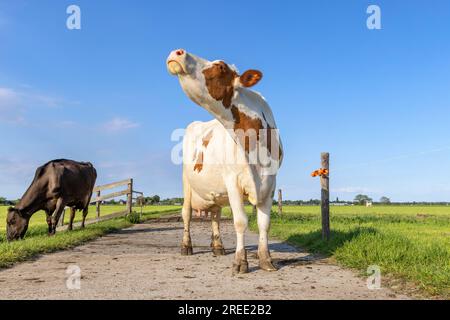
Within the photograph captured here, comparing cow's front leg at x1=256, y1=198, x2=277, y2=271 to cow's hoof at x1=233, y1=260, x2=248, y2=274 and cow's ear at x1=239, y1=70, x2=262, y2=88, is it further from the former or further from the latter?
cow's ear at x1=239, y1=70, x2=262, y2=88

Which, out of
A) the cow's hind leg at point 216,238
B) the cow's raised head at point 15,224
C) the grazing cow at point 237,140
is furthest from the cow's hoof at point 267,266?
the cow's raised head at point 15,224

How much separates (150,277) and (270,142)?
2.53 meters

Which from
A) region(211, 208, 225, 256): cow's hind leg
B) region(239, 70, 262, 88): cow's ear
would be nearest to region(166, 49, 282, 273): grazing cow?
region(239, 70, 262, 88): cow's ear

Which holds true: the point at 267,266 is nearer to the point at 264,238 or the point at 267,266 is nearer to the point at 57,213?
the point at 264,238

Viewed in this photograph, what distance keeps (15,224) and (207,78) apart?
9176 mm

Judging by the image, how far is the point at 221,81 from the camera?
5.52 m

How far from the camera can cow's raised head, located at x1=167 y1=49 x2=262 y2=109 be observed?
204 inches

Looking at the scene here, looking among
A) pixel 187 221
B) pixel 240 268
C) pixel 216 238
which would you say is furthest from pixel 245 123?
pixel 187 221

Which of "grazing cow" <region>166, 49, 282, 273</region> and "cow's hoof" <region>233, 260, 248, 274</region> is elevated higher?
"grazing cow" <region>166, 49, 282, 273</region>

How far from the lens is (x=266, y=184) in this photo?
6.09 meters

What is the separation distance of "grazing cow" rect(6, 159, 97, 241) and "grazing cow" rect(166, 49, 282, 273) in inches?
295
